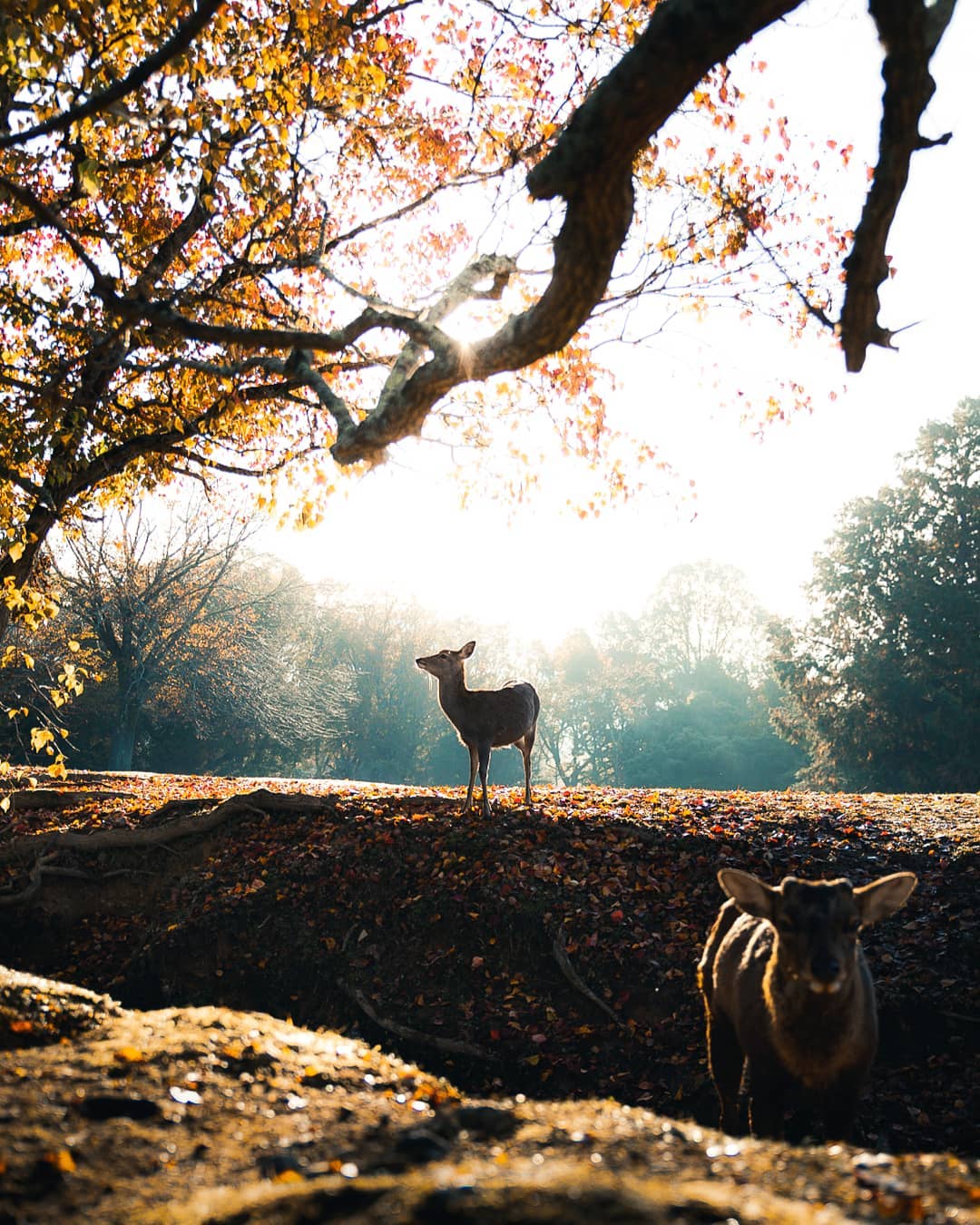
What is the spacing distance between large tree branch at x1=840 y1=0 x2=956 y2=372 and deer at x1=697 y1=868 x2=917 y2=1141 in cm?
319

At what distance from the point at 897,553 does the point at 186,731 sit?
119 ft

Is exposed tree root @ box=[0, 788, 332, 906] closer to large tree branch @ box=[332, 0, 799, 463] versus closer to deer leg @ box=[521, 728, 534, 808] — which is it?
deer leg @ box=[521, 728, 534, 808]

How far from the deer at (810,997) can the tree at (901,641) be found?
3402 cm

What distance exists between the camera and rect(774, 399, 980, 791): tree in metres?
36.7

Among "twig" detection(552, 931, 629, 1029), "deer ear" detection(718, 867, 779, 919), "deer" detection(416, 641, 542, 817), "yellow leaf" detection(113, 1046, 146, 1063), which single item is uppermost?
"deer" detection(416, 641, 542, 817)

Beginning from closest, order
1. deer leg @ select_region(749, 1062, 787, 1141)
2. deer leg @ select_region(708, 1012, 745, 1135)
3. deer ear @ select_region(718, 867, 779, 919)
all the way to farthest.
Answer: deer ear @ select_region(718, 867, 779, 919) → deer leg @ select_region(749, 1062, 787, 1141) → deer leg @ select_region(708, 1012, 745, 1135)

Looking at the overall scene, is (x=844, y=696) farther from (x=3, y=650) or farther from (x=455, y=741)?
(x=3, y=650)

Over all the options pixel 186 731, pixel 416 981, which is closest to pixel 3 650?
pixel 416 981

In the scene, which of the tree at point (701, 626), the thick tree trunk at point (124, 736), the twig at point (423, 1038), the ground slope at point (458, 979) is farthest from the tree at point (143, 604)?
the tree at point (701, 626)

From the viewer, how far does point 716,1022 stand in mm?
6277

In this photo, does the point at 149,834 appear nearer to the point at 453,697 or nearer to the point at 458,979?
the point at 453,697

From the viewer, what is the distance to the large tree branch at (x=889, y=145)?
4.34 meters

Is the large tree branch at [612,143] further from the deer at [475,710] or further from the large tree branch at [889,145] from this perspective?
the deer at [475,710]

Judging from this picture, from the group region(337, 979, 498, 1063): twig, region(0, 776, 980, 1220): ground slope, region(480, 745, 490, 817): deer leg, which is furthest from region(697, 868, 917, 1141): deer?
region(480, 745, 490, 817): deer leg
